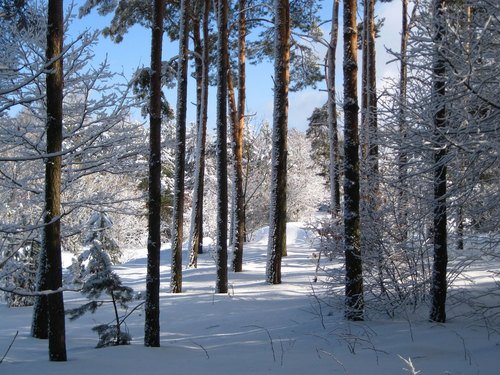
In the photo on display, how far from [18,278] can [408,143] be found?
38.2 ft

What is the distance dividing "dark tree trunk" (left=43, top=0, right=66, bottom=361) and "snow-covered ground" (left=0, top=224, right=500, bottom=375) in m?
0.38

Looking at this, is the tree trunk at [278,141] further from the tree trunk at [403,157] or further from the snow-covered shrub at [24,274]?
the snow-covered shrub at [24,274]

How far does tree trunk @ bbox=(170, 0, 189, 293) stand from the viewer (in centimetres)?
1134

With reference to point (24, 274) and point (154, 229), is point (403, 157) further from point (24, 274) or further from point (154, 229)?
point (24, 274)

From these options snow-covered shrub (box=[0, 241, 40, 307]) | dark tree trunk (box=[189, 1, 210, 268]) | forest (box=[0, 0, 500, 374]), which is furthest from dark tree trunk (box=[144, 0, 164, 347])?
dark tree trunk (box=[189, 1, 210, 268])

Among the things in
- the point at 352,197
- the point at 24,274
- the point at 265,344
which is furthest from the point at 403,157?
the point at 24,274

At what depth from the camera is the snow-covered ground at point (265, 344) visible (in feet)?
16.3

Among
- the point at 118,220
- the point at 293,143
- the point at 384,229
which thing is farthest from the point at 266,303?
the point at 293,143

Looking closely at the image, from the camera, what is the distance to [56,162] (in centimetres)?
592

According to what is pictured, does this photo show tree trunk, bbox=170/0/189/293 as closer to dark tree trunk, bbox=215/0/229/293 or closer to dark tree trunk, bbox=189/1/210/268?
dark tree trunk, bbox=215/0/229/293

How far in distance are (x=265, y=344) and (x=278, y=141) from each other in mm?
5510

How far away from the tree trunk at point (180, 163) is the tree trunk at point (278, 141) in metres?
2.25

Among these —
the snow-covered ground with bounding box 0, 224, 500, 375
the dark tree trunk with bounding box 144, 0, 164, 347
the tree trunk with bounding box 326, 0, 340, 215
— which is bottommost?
the snow-covered ground with bounding box 0, 224, 500, 375

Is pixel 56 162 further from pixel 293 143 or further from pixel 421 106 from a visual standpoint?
pixel 293 143
